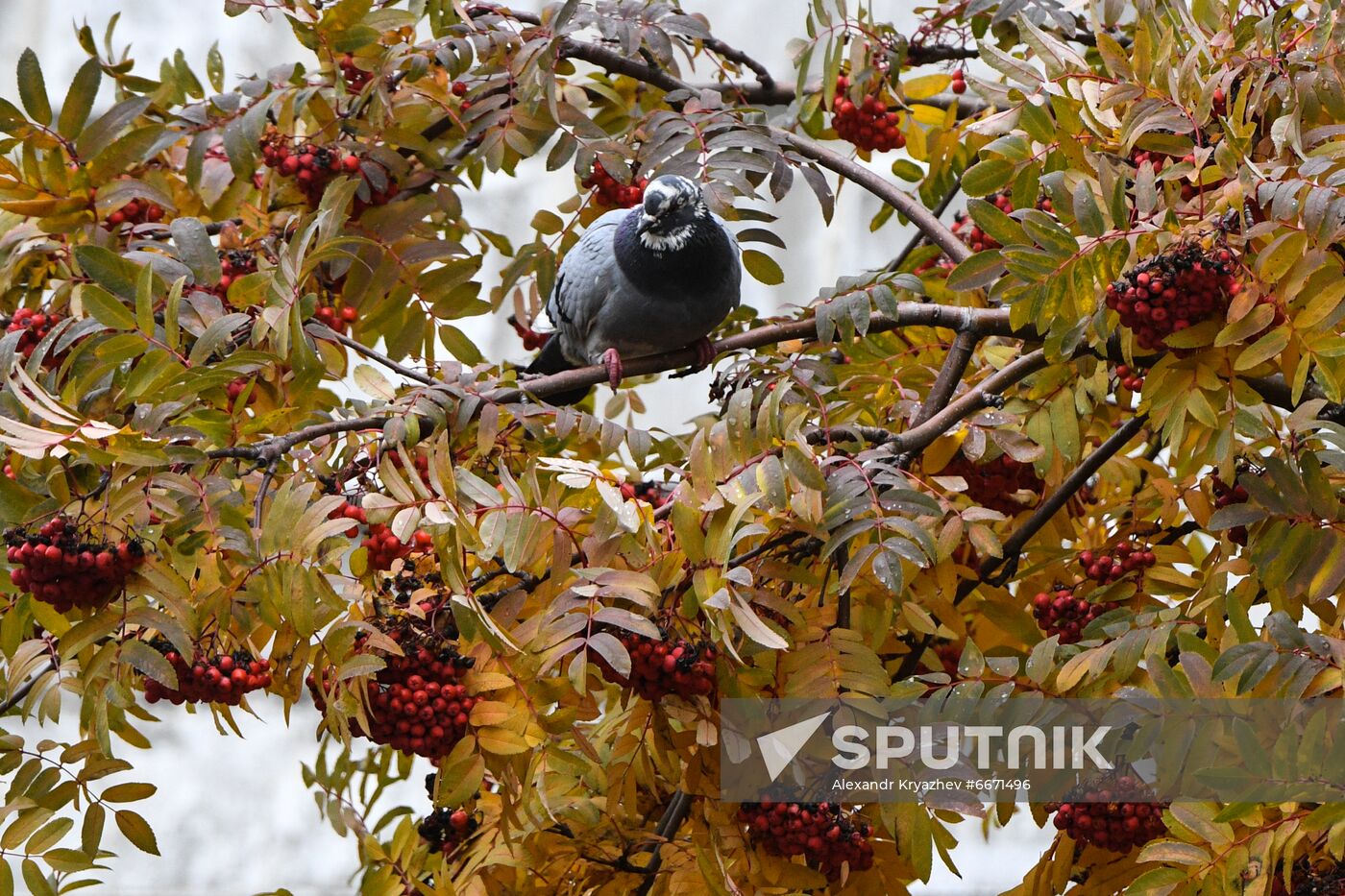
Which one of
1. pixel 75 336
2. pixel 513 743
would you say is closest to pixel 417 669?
pixel 513 743

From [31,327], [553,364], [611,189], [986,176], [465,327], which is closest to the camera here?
[986,176]

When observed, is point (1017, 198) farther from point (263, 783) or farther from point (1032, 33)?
A: point (263, 783)

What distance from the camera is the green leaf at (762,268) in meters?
1.70

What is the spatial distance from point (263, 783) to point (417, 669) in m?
2.56

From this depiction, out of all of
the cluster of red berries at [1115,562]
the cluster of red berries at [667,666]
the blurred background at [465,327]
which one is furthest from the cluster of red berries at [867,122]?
the blurred background at [465,327]

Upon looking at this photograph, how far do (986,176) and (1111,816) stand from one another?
0.62 m

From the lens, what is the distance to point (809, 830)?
1196mm

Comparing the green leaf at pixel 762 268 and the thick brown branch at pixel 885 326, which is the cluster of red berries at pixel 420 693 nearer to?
the thick brown branch at pixel 885 326

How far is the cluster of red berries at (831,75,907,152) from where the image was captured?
1.80m

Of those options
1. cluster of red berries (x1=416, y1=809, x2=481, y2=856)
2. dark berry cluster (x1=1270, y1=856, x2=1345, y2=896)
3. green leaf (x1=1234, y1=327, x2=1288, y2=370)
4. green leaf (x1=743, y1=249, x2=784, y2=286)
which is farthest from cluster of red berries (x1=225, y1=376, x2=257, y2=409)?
dark berry cluster (x1=1270, y1=856, x2=1345, y2=896)

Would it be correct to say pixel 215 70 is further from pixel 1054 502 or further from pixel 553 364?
pixel 1054 502

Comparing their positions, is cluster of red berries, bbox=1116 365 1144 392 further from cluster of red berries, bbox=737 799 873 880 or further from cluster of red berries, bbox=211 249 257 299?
cluster of red berries, bbox=211 249 257 299

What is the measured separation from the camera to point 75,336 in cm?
129

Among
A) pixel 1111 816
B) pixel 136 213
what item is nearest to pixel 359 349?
pixel 136 213
